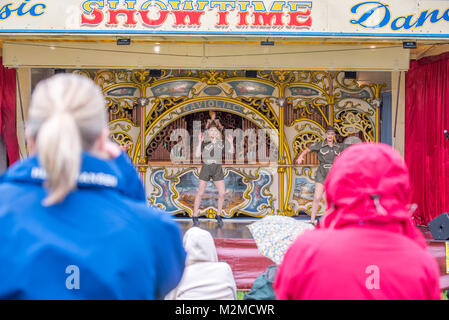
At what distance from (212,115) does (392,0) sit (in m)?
3.19

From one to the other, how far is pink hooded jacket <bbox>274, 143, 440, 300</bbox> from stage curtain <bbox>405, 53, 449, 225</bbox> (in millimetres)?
5919

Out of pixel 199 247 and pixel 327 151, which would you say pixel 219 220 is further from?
pixel 199 247

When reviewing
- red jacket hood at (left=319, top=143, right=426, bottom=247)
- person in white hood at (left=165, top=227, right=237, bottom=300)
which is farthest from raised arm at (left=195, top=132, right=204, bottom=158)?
red jacket hood at (left=319, top=143, right=426, bottom=247)

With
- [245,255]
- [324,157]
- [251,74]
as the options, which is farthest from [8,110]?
[324,157]

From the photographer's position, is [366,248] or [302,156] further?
[302,156]

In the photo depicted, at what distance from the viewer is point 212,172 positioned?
23.9 ft

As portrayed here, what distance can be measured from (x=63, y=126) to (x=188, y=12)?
4899 millimetres

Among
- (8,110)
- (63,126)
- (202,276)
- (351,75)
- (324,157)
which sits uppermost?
(351,75)

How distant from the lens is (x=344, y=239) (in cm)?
144

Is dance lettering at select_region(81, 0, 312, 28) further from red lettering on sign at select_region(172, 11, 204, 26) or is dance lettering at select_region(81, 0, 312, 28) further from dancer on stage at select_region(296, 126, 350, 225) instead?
dancer on stage at select_region(296, 126, 350, 225)

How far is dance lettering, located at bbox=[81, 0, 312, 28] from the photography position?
18.7ft

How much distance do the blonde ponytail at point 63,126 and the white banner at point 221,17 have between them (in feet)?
15.6

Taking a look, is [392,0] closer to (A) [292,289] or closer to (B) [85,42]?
(B) [85,42]
